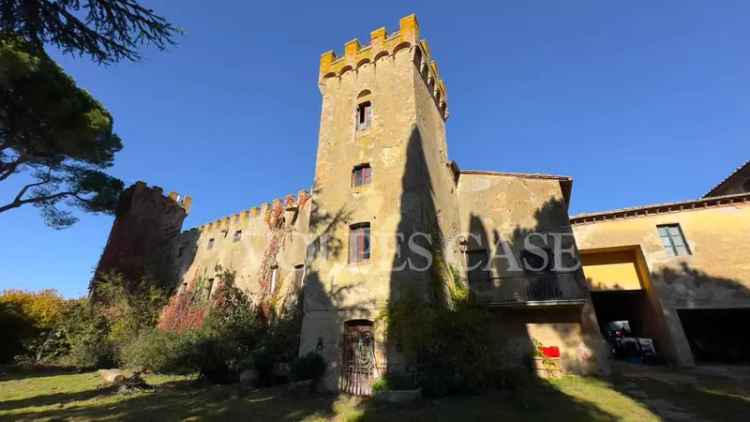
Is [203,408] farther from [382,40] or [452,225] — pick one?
[382,40]

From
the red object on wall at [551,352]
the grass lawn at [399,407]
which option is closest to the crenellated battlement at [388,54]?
the red object on wall at [551,352]

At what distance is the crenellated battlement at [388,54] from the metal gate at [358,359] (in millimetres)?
11091

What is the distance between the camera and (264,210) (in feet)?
67.2

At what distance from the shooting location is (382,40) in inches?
562

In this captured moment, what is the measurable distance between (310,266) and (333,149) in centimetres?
504

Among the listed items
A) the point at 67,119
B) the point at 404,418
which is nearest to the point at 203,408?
the point at 404,418

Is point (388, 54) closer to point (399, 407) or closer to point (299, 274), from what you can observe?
point (299, 274)

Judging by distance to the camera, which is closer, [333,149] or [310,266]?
[310,266]

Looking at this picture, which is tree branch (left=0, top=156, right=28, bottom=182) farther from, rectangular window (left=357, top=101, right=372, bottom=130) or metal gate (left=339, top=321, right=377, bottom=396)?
metal gate (left=339, top=321, right=377, bottom=396)

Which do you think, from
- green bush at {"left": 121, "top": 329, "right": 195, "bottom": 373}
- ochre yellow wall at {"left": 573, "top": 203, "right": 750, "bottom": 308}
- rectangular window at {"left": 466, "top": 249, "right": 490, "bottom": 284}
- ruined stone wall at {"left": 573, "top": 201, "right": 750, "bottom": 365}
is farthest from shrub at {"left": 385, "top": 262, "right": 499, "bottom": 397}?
ochre yellow wall at {"left": 573, "top": 203, "right": 750, "bottom": 308}

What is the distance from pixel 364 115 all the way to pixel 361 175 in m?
3.18

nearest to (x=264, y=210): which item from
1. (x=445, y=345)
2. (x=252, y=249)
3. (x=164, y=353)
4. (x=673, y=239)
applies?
(x=252, y=249)

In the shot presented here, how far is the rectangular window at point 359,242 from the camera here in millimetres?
10797

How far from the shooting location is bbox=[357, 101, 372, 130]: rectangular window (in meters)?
13.3
